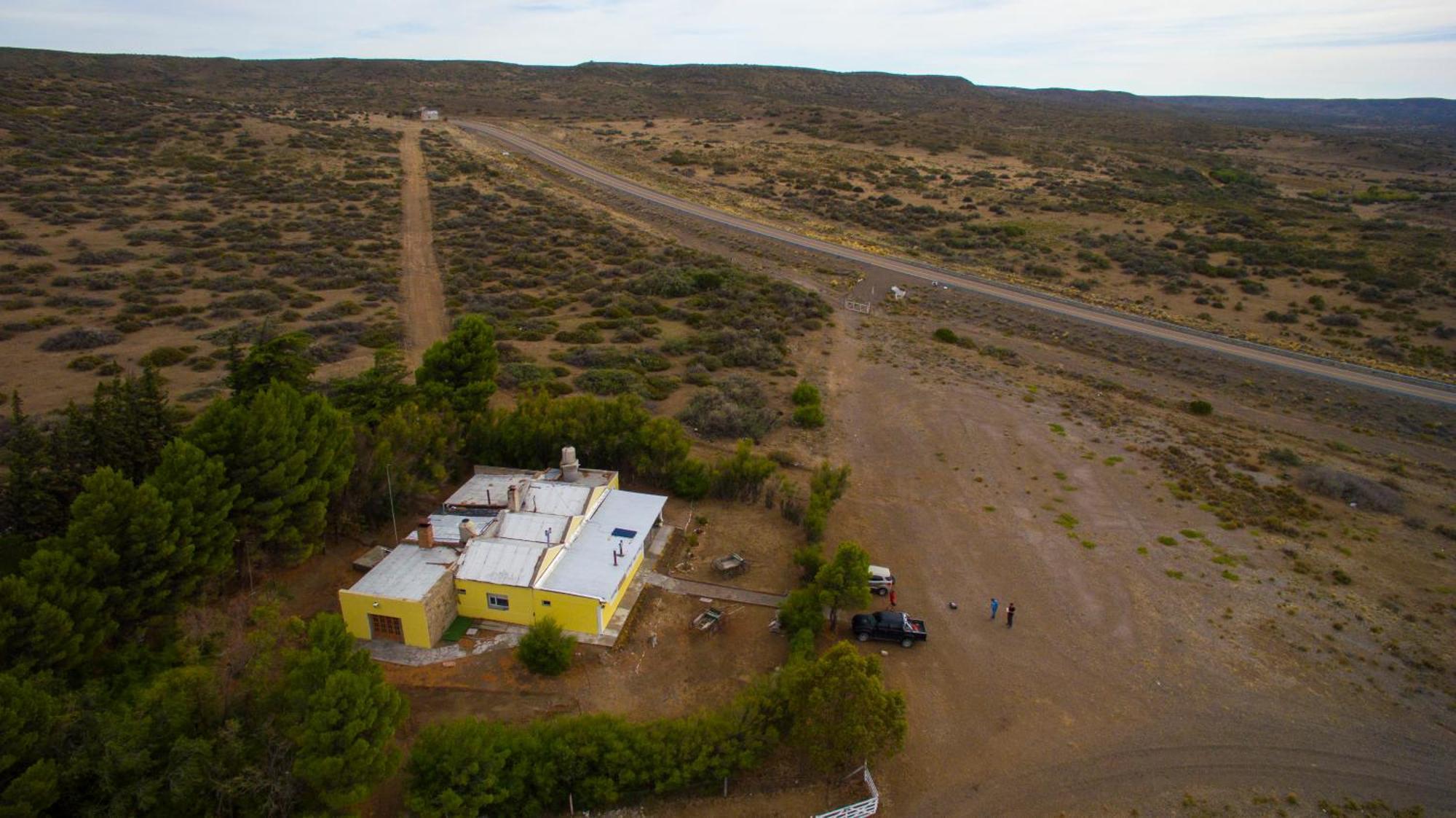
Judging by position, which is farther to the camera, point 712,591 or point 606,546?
point 712,591

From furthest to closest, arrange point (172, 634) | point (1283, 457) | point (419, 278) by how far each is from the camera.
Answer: point (419, 278) → point (1283, 457) → point (172, 634)

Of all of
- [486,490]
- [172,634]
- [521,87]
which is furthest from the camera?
[521,87]

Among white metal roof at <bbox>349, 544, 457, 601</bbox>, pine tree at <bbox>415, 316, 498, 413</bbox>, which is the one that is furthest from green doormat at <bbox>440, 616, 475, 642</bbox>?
pine tree at <bbox>415, 316, 498, 413</bbox>

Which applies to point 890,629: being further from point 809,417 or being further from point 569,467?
point 809,417

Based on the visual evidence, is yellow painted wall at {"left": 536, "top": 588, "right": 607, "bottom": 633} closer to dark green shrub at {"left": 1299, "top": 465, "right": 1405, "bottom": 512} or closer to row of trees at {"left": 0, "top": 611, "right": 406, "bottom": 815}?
row of trees at {"left": 0, "top": 611, "right": 406, "bottom": 815}

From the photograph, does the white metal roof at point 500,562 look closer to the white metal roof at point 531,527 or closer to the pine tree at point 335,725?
the white metal roof at point 531,527

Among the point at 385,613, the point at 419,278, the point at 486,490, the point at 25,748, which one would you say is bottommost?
the point at 385,613

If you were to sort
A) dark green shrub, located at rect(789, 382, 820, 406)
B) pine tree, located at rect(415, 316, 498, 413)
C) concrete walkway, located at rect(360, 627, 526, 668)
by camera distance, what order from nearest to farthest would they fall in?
concrete walkway, located at rect(360, 627, 526, 668) < pine tree, located at rect(415, 316, 498, 413) < dark green shrub, located at rect(789, 382, 820, 406)

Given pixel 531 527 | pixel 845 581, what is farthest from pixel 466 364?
pixel 845 581

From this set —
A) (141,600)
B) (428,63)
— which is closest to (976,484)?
(141,600)
